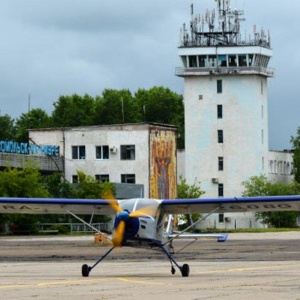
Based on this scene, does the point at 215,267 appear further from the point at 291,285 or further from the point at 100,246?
the point at 100,246

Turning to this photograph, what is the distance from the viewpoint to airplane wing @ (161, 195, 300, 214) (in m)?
29.6

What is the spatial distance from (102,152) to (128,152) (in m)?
2.52

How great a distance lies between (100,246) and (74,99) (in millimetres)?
117918

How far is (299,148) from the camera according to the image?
141 metres

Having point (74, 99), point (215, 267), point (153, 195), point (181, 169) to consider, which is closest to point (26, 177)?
point (153, 195)

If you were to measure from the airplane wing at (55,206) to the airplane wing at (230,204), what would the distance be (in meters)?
1.75

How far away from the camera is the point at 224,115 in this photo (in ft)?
365

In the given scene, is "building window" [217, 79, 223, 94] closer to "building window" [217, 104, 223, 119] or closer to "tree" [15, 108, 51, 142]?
"building window" [217, 104, 223, 119]

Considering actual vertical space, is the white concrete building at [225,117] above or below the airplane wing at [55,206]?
above

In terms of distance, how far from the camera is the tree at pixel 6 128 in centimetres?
16038

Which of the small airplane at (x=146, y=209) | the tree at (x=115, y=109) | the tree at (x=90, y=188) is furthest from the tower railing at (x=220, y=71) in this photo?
the small airplane at (x=146, y=209)

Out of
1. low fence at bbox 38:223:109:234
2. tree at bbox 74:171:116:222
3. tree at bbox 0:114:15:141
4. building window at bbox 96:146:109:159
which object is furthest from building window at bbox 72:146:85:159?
tree at bbox 0:114:15:141

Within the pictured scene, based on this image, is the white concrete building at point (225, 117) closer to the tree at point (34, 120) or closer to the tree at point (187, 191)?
the tree at point (187, 191)

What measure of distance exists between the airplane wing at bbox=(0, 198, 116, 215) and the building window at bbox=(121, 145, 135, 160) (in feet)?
221
